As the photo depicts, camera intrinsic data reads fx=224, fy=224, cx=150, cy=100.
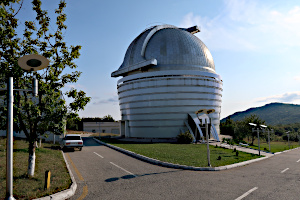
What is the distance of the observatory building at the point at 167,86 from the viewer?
36.9 m

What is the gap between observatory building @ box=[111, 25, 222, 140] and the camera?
36.9 meters

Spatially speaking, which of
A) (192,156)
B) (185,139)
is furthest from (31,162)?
(185,139)

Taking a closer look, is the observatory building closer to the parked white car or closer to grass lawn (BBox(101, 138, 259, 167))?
grass lawn (BBox(101, 138, 259, 167))

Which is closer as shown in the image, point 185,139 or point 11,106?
point 11,106

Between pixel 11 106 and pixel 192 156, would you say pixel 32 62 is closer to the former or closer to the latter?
pixel 11 106

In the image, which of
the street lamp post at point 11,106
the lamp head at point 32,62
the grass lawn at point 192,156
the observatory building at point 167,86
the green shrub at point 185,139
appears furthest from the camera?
the observatory building at point 167,86

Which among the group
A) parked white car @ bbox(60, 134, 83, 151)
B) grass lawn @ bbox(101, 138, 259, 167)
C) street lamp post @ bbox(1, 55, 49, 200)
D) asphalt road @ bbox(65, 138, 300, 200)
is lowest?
grass lawn @ bbox(101, 138, 259, 167)

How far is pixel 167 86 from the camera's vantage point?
37.0 m

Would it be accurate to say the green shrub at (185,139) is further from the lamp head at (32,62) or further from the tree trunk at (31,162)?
the lamp head at (32,62)

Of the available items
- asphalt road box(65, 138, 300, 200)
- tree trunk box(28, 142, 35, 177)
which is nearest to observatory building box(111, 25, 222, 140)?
asphalt road box(65, 138, 300, 200)

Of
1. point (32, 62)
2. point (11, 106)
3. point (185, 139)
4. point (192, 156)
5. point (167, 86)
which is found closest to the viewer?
point (11, 106)

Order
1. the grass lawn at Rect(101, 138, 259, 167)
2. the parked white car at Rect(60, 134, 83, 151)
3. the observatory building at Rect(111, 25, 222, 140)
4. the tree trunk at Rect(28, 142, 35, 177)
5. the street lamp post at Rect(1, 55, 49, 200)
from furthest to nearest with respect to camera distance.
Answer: the observatory building at Rect(111, 25, 222, 140)
the parked white car at Rect(60, 134, 83, 151)
the grass lawn at Rect(101, 138, 259, 167)
the tree trunk at Rect(28, 142, 35, 177)
the street lamp post at Rect(1, 55, 49, 200)

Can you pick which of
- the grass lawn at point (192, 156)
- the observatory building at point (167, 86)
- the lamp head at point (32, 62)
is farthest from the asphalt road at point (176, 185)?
the observatory building at point (167, 86)

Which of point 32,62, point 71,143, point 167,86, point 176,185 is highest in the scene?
point 167,86
